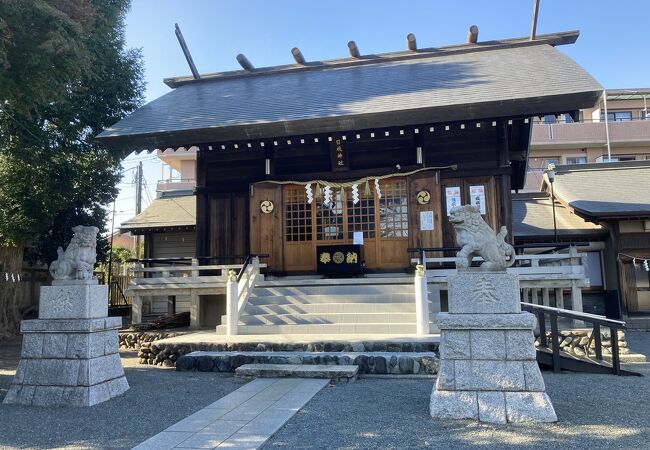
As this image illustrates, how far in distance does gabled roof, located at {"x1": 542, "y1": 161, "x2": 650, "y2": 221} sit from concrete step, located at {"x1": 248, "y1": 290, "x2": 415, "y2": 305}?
7200mm

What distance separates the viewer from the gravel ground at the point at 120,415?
4.17 meters

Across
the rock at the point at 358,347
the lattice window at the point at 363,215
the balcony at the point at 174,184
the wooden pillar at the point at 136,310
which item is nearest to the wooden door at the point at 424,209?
the lattice window at the point at 363,215

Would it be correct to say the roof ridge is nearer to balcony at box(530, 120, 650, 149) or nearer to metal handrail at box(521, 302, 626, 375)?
metal handrail at box(521, 302, 626, 375)

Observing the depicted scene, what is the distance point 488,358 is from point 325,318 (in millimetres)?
4579

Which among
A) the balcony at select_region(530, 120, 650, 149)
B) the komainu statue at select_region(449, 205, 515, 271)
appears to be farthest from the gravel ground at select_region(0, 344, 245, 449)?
the balcony at select_region(530, 120, 650, 149)

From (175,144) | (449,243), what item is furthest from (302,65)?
(449,243)

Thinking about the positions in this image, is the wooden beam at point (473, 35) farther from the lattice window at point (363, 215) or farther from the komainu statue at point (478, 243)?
the komainu statue at point (478, 243)

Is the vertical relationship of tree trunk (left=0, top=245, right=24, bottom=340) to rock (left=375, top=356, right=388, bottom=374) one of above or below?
above

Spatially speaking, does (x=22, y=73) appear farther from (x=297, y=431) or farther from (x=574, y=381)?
(x=574, y=381)

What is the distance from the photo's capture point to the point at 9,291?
513 inches

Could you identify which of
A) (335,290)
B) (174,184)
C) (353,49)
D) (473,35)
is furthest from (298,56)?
(174,184)

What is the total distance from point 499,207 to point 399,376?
5.67m

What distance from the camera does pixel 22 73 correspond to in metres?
6.90

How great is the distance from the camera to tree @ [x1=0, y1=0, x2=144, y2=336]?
710 cm
